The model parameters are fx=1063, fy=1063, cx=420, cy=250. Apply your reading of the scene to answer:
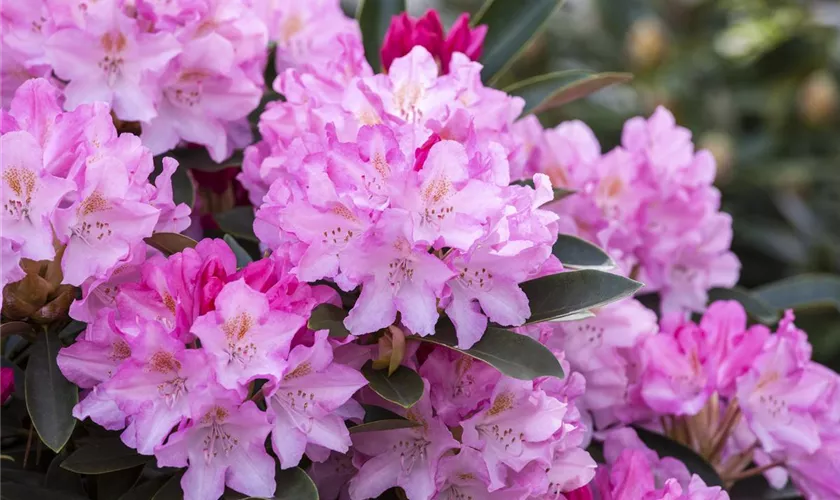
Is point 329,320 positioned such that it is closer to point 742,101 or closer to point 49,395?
point 49,395

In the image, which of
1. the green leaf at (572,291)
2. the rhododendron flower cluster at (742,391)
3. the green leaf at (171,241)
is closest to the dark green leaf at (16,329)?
the green leaf at (171,241)

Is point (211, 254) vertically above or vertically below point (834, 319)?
above

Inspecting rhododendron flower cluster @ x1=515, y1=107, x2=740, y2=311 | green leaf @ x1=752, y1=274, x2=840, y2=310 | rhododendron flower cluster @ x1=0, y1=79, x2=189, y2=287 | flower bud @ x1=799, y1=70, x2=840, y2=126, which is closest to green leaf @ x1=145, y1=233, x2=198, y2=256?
rhododendron flower cluster @ x1=0, y1=79, x2=189, y2=287

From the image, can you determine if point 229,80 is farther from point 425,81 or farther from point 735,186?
point 735,186

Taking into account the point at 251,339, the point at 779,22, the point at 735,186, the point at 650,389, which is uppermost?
the point at 251,339

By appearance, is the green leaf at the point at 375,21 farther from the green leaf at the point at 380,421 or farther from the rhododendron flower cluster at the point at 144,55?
the green leaf at the point at 380,421

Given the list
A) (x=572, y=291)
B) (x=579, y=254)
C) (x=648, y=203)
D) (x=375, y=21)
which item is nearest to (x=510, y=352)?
(x=572, y=291)

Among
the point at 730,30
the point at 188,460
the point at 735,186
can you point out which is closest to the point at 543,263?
the point at 188,460
